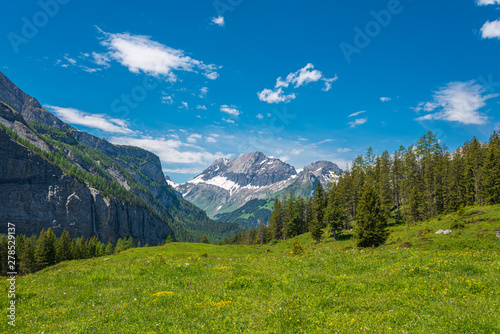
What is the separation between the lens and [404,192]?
85812mm

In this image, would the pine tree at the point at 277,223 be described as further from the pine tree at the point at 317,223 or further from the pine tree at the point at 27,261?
the pine tree at the point at 27,261

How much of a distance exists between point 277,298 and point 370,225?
43765 mm

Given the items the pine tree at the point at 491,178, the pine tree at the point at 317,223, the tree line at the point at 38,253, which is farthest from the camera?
the tree line at the point at 38,253

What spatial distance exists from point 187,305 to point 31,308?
778 cm

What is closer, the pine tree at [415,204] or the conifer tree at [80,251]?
the pine tree at [415,204]

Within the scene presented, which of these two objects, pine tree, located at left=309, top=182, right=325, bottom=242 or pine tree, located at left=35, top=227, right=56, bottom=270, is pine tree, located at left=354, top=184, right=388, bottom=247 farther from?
pine tree, located at left=35, top=227, right=56, bottom=270

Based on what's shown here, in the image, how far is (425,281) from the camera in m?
12.1

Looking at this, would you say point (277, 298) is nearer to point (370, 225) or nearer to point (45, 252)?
point (370, 225)

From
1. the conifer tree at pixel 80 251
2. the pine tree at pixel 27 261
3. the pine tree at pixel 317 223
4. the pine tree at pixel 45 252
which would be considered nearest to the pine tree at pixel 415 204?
the pine tree at pixel 317 223

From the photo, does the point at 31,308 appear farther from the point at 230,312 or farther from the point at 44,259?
the point at 44,259

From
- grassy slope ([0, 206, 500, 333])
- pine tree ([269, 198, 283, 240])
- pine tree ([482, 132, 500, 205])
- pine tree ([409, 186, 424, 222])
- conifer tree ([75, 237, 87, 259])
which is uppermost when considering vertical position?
pine tree ([482, 132, 500, 205])

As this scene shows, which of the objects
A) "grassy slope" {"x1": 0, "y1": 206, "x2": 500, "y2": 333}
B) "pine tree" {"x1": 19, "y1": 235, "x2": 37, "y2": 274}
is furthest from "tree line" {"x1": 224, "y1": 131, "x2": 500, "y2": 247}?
"pine tree" {"x1": 19, "y1": 235, "x2": 37, "y2": 274}

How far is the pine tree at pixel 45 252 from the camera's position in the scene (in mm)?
86312

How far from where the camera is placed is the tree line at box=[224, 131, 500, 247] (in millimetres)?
52969
